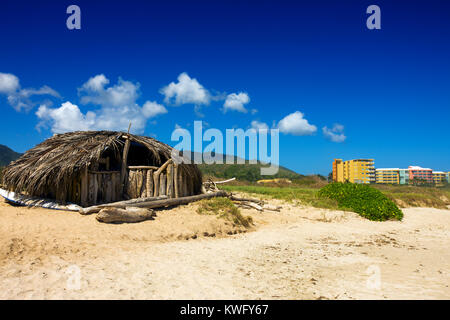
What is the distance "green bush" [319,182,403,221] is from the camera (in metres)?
13.7

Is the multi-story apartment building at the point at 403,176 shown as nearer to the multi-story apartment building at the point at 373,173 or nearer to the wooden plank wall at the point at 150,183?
the multi-story apartment building at the point at 373,173

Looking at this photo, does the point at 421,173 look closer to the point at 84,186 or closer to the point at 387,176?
the point at 387,176

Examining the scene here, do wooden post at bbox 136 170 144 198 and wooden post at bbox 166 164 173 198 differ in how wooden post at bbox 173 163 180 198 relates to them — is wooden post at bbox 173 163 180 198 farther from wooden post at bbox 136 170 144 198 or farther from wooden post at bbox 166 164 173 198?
wooden post at bbox 136 170 144 198

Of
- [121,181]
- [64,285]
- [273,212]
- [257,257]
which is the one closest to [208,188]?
[273,212]

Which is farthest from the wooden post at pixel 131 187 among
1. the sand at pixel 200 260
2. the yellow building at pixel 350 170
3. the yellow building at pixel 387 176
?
the yellow building at pixel 387 176

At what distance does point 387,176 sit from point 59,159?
64.0m

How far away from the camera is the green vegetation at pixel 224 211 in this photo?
9.79 meters

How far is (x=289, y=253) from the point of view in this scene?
7.19 metres

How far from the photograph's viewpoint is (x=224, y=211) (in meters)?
10.1

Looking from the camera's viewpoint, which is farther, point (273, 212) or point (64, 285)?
point (273, 212)

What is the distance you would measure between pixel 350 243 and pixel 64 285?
24.9 feet

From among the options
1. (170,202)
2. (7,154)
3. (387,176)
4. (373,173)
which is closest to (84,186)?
(170,202)

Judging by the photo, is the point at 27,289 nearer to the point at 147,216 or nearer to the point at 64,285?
the point at 64,285

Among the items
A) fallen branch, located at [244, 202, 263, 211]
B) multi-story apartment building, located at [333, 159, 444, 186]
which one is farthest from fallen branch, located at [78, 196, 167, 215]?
multi-story apartment building, located at [333, 159, 444, 186]
